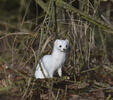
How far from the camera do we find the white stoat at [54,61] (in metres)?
3.16

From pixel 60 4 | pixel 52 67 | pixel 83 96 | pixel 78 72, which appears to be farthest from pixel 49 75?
pixel 83 96

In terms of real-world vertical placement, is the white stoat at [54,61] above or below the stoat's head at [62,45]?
below

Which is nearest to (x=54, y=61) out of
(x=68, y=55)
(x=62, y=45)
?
(x=62, y=45)

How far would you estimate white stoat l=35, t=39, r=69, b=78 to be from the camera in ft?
10.4

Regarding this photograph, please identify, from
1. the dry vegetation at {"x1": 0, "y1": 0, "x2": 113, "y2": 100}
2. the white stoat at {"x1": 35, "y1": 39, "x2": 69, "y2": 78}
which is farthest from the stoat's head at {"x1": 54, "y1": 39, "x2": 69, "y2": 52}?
the dry vegetation at {"x1": 0, "y1": 0, "x2": 113, "y2": 100}

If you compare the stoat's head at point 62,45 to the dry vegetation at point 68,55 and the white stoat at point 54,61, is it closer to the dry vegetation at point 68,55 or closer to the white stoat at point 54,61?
the white stoat at point 54,61

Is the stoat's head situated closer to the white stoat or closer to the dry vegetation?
the white stoat

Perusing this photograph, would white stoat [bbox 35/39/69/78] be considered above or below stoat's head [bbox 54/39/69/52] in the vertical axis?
below

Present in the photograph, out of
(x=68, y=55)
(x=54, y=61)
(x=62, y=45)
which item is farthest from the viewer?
(x=68, y=55)

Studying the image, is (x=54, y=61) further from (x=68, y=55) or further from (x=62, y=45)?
(x=68, y=55)

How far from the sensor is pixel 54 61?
3.36m

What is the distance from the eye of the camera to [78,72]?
12.1 feet

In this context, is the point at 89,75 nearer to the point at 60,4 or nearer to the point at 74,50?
the point at 74,50

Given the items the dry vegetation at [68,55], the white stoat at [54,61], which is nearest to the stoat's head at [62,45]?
the white stoat at [54,61]
